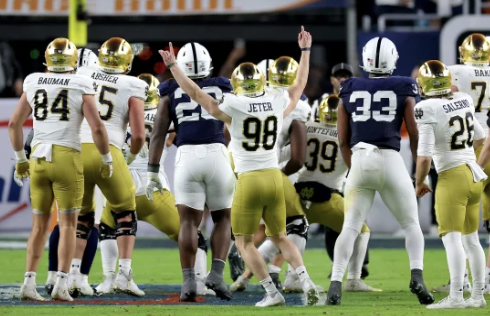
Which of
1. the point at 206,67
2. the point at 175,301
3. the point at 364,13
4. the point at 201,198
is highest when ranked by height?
the point at 364,13

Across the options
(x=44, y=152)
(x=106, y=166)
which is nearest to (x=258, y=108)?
(x=106, y=166)

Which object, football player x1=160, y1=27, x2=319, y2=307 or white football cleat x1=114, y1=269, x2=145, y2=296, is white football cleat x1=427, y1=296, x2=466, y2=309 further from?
white football cleat x1=114, y1=269, x2=145, y2=296

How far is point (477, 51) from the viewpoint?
9.79 metres

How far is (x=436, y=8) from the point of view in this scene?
749 inches

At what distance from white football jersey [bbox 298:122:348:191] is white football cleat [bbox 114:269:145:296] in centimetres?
173

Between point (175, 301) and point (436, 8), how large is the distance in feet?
37.3

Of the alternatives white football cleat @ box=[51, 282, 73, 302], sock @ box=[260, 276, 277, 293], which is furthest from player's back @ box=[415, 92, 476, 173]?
white football cleat @ box=[51, 282, 73, 302]

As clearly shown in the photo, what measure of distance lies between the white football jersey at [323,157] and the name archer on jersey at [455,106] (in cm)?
178

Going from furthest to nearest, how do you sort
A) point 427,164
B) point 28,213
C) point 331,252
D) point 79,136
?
point 28,213, point 331,252, point 79,136, point 427,164

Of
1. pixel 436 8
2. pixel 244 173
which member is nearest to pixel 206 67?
pixel 244 173

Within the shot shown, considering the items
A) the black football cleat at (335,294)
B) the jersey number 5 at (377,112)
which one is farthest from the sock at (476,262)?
the jersey number 5 at (377,112)

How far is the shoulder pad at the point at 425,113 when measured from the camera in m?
8.24

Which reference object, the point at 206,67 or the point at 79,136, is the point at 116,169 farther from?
the point at 206,67

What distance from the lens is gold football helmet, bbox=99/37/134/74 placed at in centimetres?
936
